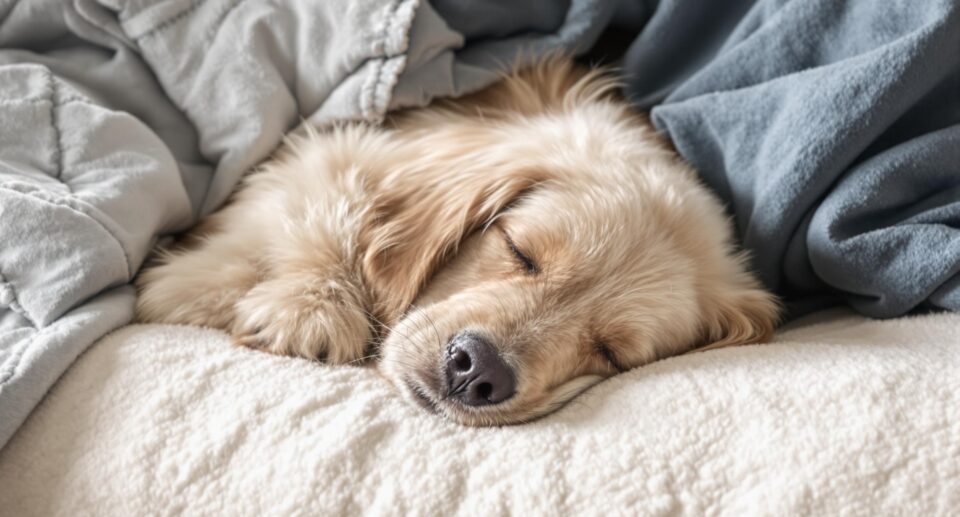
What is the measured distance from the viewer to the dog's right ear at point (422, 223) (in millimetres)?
1454

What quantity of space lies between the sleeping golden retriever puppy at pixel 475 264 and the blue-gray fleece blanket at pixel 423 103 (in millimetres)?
92

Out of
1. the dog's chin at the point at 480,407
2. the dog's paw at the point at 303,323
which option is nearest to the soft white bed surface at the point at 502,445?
the dog's chin at the point at 480,407

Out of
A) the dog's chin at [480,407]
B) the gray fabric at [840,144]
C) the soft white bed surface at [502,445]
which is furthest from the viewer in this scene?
the gray fabric at [840,144]

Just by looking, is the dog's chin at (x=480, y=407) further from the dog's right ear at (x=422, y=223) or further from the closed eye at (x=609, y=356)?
the dog's right ear at (x=422, y=223)

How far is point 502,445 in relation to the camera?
1.09 metres

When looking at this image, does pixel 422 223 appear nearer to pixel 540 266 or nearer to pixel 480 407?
pixel 540 266

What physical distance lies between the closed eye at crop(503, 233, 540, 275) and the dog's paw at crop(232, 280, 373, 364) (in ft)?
0.96

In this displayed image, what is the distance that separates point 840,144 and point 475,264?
67 cm

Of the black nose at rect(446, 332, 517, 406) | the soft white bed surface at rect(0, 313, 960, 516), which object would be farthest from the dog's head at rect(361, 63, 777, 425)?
the soft white bed surface at rect(0, 313, 960, 516)

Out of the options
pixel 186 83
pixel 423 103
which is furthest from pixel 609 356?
pixel 186 83

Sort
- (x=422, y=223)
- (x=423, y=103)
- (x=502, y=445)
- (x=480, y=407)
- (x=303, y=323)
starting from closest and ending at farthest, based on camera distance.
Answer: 1. (x=502, y=445)
2. (x=480, y=407)
3. (x=303, y=323)
4. (x=422, y=223)
5. (x=423, y=103)

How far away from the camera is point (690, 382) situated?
1.17 metres

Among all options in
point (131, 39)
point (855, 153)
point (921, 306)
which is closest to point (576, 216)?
point (855, 153)

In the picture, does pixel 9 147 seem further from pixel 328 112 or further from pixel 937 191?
pixel 937 191
